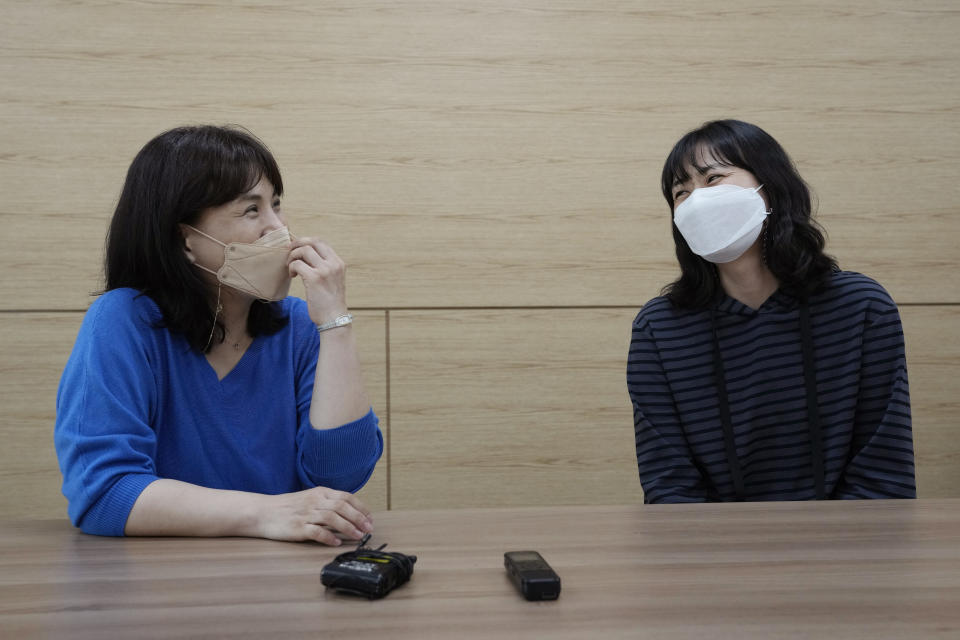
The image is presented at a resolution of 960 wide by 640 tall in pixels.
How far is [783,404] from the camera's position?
1634 millimetres

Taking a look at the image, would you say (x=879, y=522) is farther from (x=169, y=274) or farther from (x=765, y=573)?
(x=169, y=274)

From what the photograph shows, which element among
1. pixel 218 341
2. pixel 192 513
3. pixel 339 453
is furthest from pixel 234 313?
pixel 192 513

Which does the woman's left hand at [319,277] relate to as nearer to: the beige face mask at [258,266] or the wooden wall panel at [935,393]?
the beige face mask at [258,266]

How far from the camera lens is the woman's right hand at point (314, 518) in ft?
3.50

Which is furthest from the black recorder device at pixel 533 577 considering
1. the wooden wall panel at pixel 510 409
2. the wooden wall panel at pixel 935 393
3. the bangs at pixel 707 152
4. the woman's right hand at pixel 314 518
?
the wooden wall panel at pixel 935 393

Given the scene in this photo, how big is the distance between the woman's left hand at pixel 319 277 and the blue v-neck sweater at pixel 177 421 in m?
0.12

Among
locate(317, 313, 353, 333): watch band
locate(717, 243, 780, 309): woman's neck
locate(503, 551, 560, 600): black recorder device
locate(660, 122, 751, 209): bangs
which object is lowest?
locate(503, 551, 560, 600): black recorder device

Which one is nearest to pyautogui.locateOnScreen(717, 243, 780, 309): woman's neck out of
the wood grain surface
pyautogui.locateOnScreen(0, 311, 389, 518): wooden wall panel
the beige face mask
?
the wood grain surface

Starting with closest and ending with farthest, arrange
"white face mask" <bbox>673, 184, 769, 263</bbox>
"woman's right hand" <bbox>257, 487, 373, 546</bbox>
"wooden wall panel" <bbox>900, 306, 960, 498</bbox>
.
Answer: "woman's right hand" <bbox>257, 487, 373, 546</bbox> < "white face mask" <bbox>673, 184, 769, 263</bbox> < "wooden wall panel" <bbox>900, 306, 960, 498</bbox>

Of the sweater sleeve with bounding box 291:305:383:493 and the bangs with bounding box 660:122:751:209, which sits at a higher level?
the bangs with bounding box 660:122:751:209

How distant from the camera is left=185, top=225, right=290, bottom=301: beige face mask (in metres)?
1.44

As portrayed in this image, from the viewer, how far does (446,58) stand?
2498 millimetres

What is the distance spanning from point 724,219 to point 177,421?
1.11 m

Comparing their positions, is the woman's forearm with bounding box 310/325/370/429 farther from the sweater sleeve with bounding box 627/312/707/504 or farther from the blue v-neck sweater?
the sweater sleeve with bounding box 627/312/707/504
